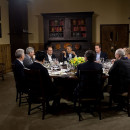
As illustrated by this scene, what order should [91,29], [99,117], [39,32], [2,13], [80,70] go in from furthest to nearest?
[39,32] → [91,29] → [2,13] → [99,117] → [80,70]

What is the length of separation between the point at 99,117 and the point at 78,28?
18.7 feet

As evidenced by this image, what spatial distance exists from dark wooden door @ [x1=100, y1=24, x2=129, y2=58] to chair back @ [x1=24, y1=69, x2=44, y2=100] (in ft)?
19.9

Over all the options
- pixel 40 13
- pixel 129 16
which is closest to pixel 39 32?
pixel 40 13

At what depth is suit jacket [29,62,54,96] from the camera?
3.44 m

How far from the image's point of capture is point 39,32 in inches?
A: 368

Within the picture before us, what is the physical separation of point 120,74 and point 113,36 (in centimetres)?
569

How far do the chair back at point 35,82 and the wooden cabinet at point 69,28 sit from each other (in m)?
5.39

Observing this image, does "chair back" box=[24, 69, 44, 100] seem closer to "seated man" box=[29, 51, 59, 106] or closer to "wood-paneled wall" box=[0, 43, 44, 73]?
"seated man" box=[29, 51, 59, 106]

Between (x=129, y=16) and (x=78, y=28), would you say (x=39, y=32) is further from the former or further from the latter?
(x=129, y=16)

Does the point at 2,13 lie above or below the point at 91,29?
above

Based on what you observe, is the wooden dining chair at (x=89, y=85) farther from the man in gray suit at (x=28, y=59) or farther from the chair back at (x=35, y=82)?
the man in gray suit at (x=28, y=59)

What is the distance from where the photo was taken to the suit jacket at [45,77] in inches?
135

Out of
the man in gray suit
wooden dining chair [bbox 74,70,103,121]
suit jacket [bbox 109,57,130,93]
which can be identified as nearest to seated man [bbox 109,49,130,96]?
suit jacket [bbox 109,57,130,93]

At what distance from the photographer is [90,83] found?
3.35 m
